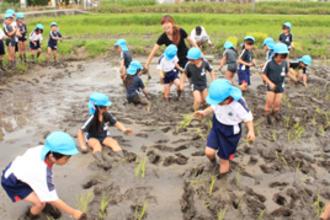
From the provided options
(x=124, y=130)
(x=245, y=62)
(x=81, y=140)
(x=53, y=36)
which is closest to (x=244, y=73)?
(x=245, y=62)

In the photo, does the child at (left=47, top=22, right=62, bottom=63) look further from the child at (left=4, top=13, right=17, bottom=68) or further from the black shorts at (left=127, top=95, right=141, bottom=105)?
the black shorts at (left=127, top=95, right=141, bottom=105)

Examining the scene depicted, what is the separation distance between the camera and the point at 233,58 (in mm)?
6723

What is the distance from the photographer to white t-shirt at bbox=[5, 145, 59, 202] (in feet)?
8.40

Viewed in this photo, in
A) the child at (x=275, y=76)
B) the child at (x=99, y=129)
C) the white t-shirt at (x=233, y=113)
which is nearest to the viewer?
the white t-shirt at (x=233, y=113)

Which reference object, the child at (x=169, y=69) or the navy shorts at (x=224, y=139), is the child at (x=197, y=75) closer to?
the child at (x=169, y=69)

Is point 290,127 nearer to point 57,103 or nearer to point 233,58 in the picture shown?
point 233,58

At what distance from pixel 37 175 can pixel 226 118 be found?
2.03 metres

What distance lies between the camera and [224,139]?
3363mm

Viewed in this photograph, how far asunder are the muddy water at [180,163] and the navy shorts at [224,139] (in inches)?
13.0

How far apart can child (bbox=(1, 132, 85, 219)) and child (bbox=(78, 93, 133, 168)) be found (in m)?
1.05

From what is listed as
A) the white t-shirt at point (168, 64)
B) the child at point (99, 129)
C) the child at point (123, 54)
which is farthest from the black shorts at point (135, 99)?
the child at point (99, 129)

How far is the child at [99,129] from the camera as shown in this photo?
3699 mm

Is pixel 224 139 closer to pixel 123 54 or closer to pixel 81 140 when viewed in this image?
pixel 81 140

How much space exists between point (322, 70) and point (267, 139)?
234 inches
